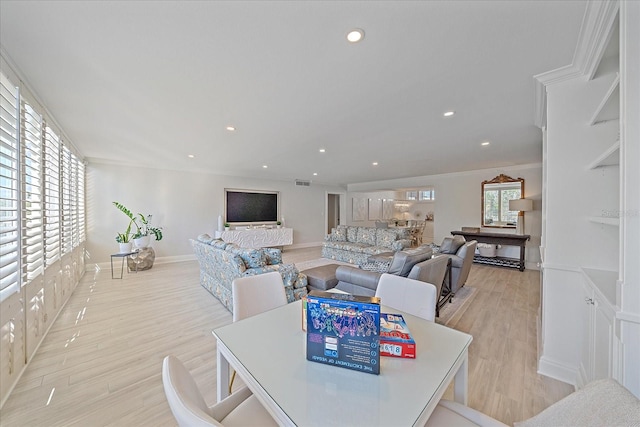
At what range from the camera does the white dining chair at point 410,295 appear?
1.52 metres

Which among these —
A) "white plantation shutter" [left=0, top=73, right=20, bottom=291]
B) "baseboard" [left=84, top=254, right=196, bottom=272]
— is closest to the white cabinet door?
"white plantation shutter" [left=0, top=73, right=20, bottom=291]

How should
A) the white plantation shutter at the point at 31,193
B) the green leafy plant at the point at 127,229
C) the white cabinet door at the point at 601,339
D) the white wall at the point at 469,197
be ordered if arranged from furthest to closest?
the white wall at the point at 469,197
the green leafy plant at the point at 127,229
the white plantation shutter at the point at 31,193
the white cabinet door at the point at 601,339

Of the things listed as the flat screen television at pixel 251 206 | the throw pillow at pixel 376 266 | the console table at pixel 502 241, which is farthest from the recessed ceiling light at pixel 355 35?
the flat screen television at pixel 251 206

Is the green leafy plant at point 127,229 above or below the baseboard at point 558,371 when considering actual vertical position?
above

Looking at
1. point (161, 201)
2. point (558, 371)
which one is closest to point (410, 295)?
point (558, 371)

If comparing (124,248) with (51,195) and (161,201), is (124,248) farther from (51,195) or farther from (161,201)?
(51,195)

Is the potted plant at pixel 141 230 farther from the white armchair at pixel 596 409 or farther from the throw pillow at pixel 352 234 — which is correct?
the white armchair at pixel 596 409

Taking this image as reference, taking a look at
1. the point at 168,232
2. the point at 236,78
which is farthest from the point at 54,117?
the point at 168,232

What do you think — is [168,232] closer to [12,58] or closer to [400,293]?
[12,58]

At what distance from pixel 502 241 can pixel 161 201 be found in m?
8.12

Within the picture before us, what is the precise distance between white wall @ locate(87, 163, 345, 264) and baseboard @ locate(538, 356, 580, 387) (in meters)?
6.88

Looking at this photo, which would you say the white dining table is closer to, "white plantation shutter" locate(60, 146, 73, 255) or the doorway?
"white plantation shutter" locate(60, 146, 73, 255)

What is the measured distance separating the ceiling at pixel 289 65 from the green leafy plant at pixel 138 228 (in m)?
2.32

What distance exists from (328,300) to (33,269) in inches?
111
